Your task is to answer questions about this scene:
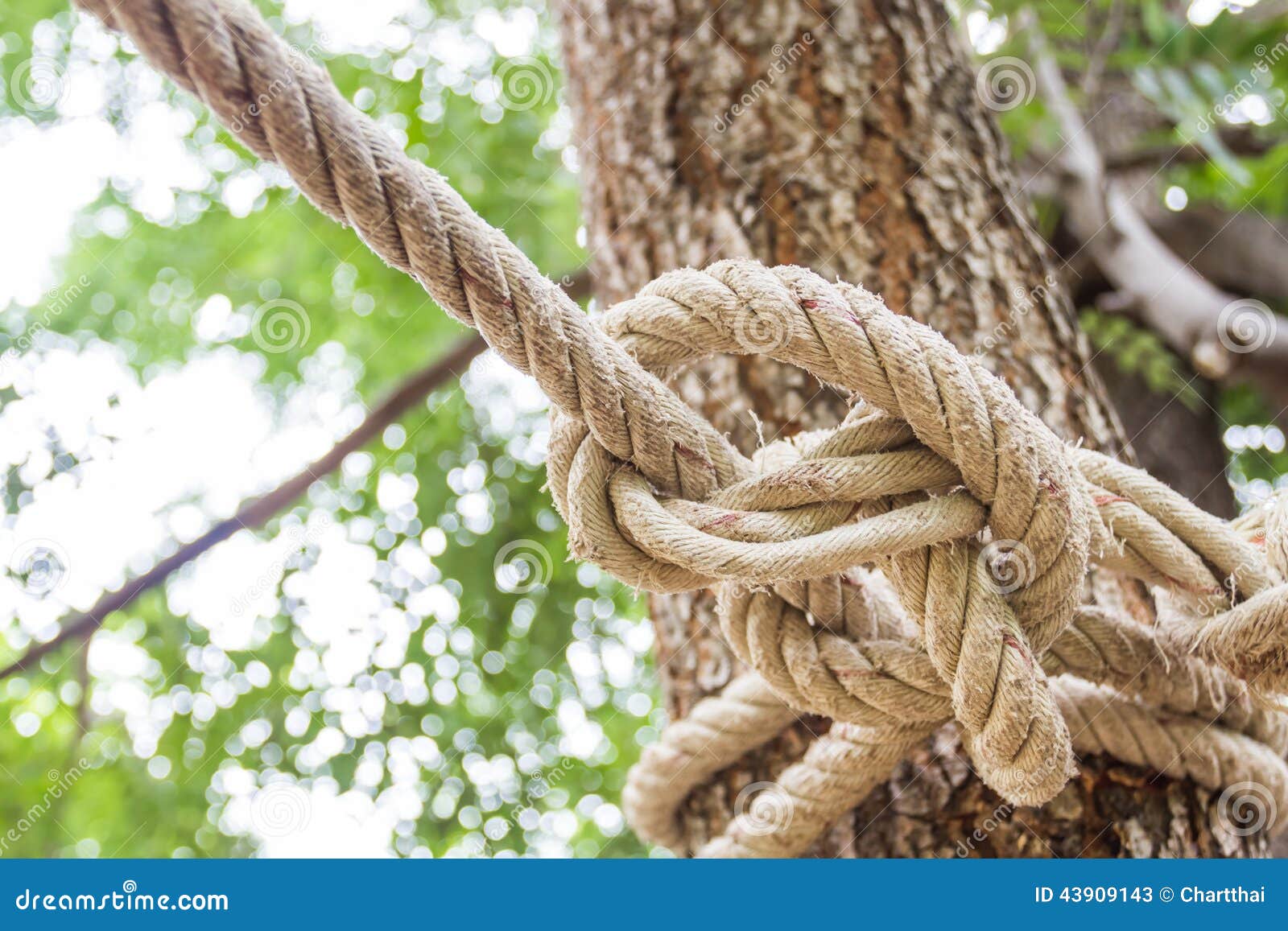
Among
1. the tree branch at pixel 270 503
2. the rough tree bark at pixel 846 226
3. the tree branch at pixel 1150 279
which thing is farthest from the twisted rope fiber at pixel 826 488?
the tree branch at pixel 1150 279

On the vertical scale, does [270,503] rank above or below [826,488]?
below

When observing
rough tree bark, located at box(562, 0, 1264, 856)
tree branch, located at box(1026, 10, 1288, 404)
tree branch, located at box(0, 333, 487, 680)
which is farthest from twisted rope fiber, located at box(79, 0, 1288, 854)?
tree branch, located at box(1026, 10, 1288, 404)

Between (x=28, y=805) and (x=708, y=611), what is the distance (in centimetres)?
242

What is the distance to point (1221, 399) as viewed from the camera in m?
2.98

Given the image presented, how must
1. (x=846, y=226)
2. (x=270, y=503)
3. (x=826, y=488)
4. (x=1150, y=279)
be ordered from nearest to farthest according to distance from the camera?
(x=826, y=488) < (x=846, y=226) < (x=270, y=503) < (x=1150, y=279)

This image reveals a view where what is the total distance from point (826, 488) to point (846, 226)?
0.62 metres

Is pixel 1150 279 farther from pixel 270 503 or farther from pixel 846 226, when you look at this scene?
pixel 270 503

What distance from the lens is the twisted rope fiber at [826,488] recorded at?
2.08ft

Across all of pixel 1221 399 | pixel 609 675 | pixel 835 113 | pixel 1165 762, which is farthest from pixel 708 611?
pixel 1221 399

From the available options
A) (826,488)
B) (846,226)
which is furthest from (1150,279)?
(826,488)

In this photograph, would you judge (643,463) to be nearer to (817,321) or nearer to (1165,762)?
(817,321)

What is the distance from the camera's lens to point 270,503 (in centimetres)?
183

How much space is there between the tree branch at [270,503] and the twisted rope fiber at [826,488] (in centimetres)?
103

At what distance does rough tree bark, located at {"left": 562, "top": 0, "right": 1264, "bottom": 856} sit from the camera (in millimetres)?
1056
